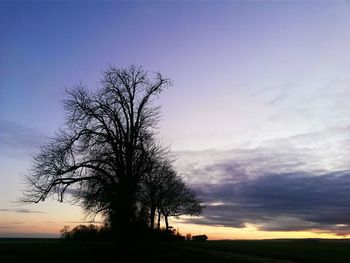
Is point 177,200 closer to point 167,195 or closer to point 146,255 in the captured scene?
point 167,195

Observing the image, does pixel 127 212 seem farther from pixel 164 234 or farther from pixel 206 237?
pixel 206 237

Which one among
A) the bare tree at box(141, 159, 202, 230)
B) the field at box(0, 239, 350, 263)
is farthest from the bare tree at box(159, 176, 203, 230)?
the field at box(0, 239, 350, 263)

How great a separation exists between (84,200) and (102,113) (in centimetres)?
792

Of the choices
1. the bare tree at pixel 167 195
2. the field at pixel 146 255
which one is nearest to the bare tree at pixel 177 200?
the bare tree at pixel 167 195

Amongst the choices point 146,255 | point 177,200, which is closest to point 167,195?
point 177,200

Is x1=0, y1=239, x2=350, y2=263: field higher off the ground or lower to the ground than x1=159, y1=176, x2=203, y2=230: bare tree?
lower

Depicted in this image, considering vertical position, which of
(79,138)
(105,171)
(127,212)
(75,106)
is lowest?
(127,212)

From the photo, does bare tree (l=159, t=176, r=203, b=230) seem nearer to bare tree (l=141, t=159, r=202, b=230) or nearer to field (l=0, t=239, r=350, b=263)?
bare tree (l=141, t=159, r=202, b=230)

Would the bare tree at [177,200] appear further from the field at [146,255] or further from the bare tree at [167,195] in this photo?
the field at [146,255]

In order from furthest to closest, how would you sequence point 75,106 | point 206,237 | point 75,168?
point 206,237 → point 75,106 → point 75,168

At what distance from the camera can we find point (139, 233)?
190ft

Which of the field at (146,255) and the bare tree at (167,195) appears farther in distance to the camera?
the bare tree at (167,195)

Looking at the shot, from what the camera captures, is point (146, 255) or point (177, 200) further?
point (177, 200)

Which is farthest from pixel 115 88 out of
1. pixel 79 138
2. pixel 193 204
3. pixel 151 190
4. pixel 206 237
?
pixel 206 237
